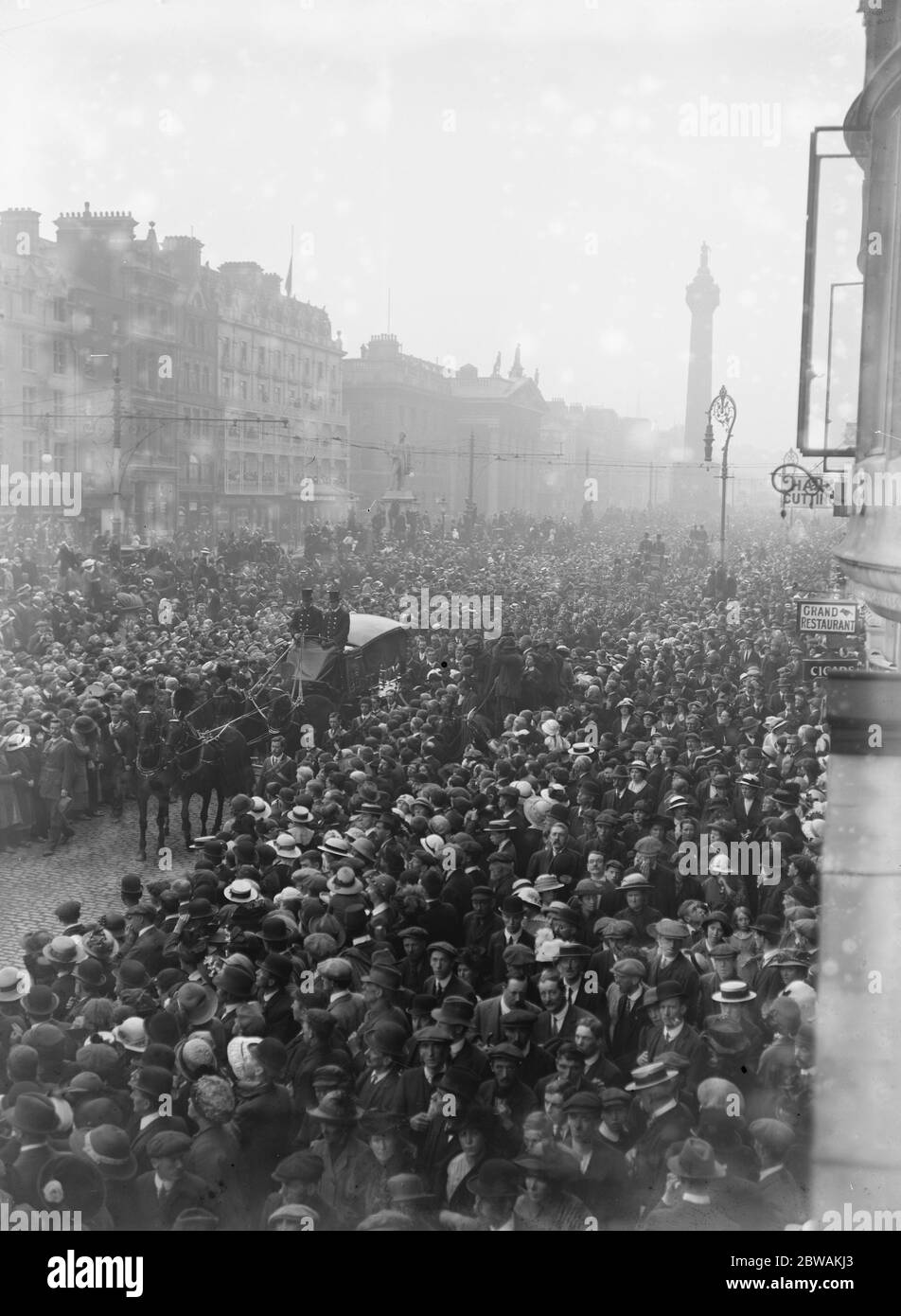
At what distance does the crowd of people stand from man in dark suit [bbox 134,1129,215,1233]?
1 cm

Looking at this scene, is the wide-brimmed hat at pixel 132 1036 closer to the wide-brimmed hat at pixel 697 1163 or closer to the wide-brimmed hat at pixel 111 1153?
the wide-brimmed hat at pixel 111 1153

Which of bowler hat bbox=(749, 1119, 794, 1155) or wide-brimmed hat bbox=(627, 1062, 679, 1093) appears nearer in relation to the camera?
bowler hat bbox=(749, 1119, 794, 1155)

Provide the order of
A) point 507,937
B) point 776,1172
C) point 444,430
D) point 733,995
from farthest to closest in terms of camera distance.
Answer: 1. point 444,430
2. point 507,937
3. point 733,995
4. point 776,1172

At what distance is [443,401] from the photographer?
267 ft

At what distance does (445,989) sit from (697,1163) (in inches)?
85.0

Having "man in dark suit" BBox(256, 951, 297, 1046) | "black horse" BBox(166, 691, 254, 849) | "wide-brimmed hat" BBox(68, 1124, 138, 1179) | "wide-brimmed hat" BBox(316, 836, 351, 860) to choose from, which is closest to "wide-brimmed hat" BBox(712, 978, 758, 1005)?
"man in dark suit" BBox(256, 951, 297, 1046)

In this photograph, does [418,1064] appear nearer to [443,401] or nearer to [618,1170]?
[618,1170]

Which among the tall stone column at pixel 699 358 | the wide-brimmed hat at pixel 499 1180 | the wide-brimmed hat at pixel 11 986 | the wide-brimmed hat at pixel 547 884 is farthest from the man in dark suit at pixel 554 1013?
the tall stone column at pixel 699 358

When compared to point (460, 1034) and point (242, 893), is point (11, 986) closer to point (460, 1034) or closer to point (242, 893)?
point (242, 893)

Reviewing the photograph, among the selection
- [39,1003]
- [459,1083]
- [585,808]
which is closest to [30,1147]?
[39,1003]

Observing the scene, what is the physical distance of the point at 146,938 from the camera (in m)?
8.48

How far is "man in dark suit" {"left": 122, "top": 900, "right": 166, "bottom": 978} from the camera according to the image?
828cm

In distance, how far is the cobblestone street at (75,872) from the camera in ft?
41.1

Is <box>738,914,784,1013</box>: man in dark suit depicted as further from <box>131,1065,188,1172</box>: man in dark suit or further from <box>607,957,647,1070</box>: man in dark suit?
<box>131,1065,188,1172</box>: man in dark suit
